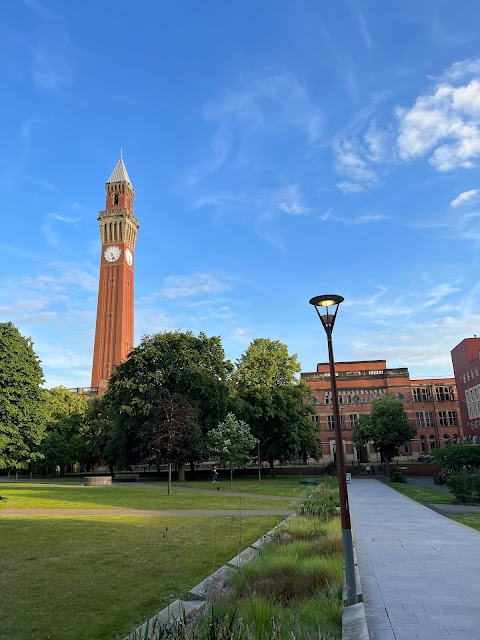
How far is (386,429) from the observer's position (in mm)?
57438

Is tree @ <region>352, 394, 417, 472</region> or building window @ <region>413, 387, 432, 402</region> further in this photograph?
building window @ <region>413, 387, 432, 402</region>

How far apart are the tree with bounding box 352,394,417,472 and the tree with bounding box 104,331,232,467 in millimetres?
22262

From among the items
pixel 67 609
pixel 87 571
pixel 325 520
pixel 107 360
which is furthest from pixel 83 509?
pixel 107 360

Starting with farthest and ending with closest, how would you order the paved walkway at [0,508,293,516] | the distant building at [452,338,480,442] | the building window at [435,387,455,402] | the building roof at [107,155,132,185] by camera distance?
1. the building roof at [107,155,132,185]
2. the building window at [435,387,455,402]
3. the distant building at [452,338,480,442]
4. the paved walkway at [0,508,293,516]

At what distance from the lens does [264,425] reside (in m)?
48.9

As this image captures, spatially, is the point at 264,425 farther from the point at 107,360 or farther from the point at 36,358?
the point at 107,360

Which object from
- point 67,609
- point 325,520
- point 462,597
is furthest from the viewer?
point 325,520

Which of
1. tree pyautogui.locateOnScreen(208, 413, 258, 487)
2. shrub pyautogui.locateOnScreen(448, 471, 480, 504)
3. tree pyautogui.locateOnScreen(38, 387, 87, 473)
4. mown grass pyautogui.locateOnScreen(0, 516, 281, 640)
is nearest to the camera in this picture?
mown grass pyautogui.locateOnScreen(0, 516, 281, 640)

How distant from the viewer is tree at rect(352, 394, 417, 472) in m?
57.4

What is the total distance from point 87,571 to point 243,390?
41.7 m

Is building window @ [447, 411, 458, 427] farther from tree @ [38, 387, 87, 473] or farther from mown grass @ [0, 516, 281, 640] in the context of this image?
mown grass @ [0, 516, 281, 640]

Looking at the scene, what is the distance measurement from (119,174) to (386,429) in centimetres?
8560

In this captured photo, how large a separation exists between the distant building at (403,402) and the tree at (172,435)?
37.6m

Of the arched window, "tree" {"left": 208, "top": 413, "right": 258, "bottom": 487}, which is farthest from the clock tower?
"tree" {"left": 208, "top": 413, "right": 258, "bottom": 487}
